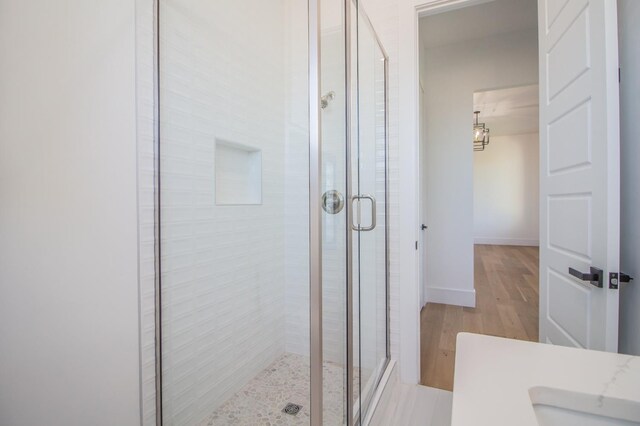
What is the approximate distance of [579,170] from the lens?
1.24m

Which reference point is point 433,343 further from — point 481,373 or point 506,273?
point 506,273

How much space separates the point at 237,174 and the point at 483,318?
264 centimetres

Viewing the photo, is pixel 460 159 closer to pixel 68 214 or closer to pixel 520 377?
pixel 520 377

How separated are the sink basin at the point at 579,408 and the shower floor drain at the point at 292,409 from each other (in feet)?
4.01

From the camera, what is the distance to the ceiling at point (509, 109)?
4398mm

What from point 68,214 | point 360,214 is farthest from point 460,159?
point 68,214

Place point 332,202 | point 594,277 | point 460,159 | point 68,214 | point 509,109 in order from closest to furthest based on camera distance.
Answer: point 68,214, point 594,277, point 332,202, point 460,159, point 509,109

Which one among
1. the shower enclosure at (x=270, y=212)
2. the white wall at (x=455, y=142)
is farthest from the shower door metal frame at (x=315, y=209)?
the white wall at (x=455, y=142)

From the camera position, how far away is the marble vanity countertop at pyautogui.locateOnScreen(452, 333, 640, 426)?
536 millimetres

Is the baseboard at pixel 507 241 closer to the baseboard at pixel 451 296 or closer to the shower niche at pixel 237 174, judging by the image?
the baseboard at pixel 451 296

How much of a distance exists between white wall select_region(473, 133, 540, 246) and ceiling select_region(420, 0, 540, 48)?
4.56m

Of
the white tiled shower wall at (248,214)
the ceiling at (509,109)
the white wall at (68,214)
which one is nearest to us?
the white wall at (68,214)

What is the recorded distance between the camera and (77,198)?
0.98 m

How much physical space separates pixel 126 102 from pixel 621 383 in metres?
1.59
